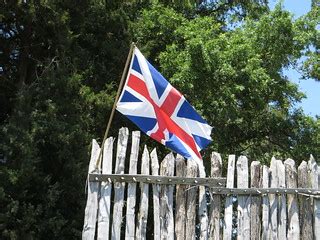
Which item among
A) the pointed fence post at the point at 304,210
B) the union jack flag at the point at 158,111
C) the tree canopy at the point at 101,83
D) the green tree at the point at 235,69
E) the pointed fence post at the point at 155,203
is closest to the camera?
the pointed fence post at the point at 155,203

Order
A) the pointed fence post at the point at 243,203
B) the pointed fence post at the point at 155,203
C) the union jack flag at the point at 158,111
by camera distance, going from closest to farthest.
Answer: the pointed fence post at the point at 155,203 < the union jack flag at the point at 158,111 < the pointed fence post at the point at 243,203

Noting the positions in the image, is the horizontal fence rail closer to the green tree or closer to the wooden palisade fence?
the wooden palisade fence

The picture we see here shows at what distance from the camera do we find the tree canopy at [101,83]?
9430 millimetres

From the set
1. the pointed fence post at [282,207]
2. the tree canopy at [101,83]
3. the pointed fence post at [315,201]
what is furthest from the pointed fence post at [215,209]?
the tree canopy at [101,83]

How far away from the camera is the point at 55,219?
9367 mm

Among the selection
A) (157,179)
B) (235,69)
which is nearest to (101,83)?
(235,69)

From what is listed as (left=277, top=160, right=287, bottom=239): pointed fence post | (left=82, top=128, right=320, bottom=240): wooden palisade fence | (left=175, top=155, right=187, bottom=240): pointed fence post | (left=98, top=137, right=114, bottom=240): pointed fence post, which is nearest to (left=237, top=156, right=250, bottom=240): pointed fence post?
(left=82, top=128, right=320, bottom=240): wooden palisade fence

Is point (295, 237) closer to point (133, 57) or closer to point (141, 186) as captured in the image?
point (141, 186)

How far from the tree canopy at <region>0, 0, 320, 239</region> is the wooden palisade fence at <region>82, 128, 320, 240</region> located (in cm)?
335

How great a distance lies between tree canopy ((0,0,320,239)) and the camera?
30.9 feet

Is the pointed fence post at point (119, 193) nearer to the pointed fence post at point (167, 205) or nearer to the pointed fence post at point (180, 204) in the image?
the pointed fence post at point (167, 205)

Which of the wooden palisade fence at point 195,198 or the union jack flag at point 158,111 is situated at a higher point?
the union jack flag at point 158,111

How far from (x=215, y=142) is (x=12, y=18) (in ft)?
16.3

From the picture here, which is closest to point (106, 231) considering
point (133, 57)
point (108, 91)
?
point (133, 57)
